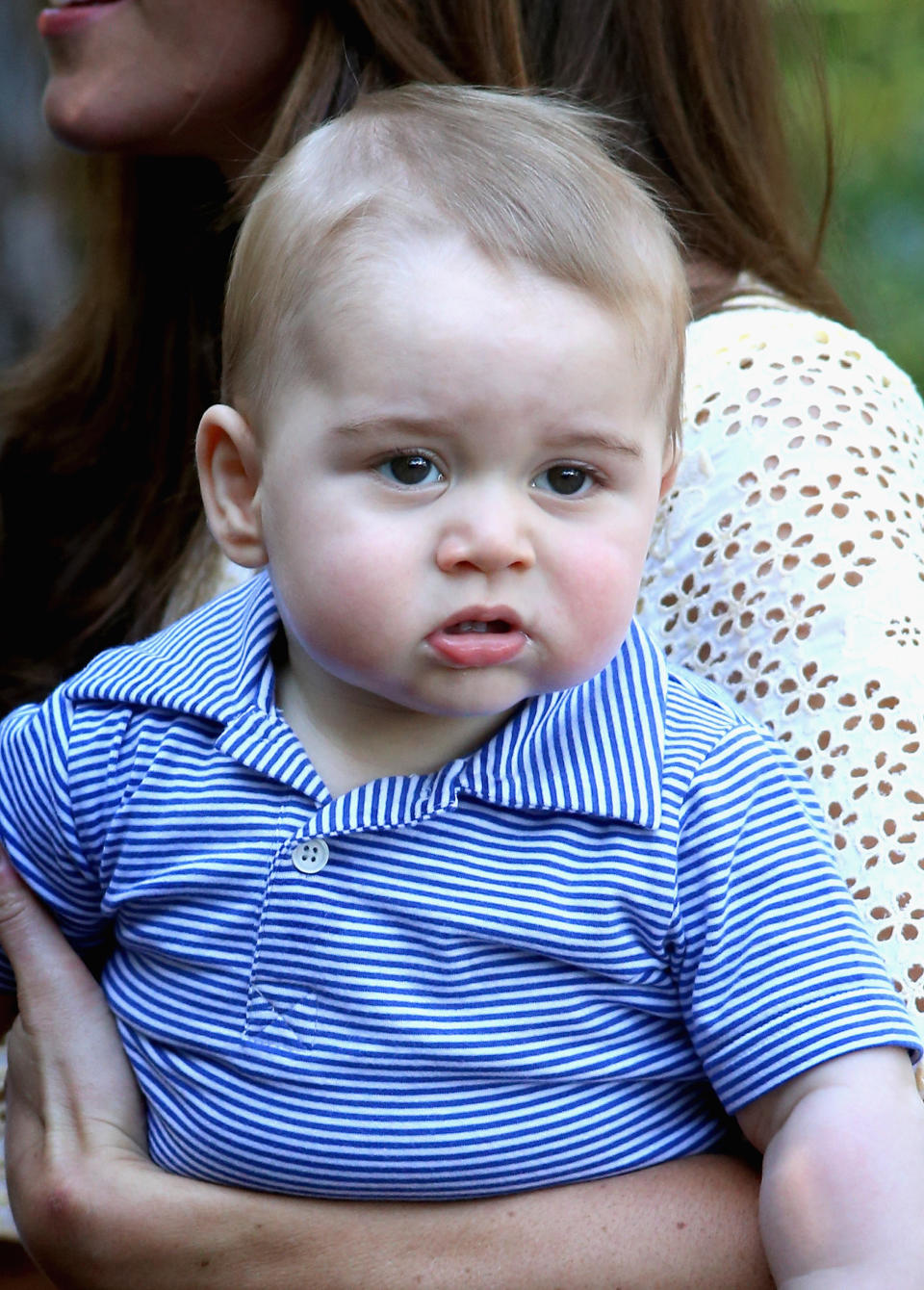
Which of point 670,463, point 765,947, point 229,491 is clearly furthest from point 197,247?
point 765,947

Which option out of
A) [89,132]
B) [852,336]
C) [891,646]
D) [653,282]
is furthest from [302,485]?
[89,132]

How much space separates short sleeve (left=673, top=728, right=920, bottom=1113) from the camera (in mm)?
1412

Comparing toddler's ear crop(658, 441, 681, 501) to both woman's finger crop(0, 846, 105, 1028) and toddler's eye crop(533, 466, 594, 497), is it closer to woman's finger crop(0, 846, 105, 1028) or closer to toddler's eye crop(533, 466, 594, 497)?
toddler's eye crop(533, 466, 594, 497)

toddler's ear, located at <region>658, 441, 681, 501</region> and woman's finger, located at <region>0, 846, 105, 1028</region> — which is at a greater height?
toddler's ear, located at <region>658, 441, 681, 501</region>

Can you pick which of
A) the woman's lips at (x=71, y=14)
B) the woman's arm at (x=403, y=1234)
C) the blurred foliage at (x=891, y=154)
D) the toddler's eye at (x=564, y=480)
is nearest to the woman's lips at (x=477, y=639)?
the toddler's eye at (x=564, y=480)

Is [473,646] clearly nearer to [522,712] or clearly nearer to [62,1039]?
[522,712]

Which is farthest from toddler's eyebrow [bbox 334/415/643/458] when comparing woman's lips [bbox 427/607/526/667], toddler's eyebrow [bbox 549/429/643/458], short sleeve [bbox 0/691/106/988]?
Answer: short sleeve [bbox 0/691/106/988]

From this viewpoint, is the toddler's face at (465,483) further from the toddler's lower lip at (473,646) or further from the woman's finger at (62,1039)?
the woman's finger at (62,1039)

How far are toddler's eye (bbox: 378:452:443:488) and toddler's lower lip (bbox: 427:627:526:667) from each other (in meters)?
0.13

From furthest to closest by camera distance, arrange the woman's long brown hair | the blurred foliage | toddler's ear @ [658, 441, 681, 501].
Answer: the blurred foliage < the woman's long brown hair < toddler's ear @ [658, 441, 681, 501]

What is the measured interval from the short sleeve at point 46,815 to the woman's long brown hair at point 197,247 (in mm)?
677

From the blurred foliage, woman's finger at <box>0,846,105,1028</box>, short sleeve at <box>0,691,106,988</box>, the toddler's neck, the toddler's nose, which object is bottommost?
the blurred foliage

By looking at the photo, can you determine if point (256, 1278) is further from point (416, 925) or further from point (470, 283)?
point (470, 283)

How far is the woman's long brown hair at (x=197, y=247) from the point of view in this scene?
216 cm
